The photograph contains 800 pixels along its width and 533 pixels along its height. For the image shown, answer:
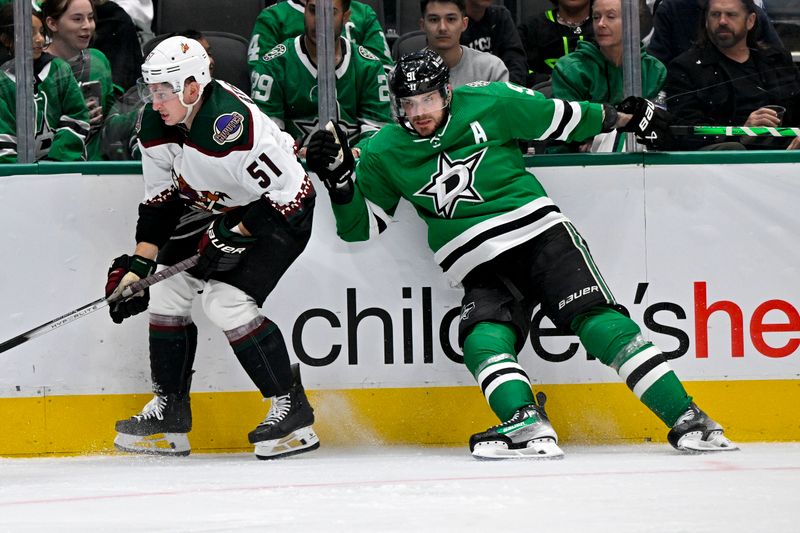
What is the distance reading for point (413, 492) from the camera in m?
2.94

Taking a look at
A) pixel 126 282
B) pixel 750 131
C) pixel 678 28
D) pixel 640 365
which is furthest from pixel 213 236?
pixel 750 131

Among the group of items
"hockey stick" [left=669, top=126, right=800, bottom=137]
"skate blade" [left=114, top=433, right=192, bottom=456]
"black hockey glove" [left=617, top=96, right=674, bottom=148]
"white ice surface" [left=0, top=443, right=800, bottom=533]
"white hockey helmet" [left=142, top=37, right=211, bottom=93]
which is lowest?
"skate blade" [left=114, top=433, right=192, bottom=456]

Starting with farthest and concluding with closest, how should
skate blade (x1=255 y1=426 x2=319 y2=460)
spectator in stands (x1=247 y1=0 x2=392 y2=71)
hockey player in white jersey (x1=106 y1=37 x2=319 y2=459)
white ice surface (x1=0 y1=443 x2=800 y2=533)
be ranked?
spectator in stands (x1=247 y1=0 x2=392 y2=71)
skate blade (x1=255 y1=426 x2=319 y2=460)
hockey player in white jersey (x1=106 y1=37 x2=319 y2=459)
white ice surface (x1=0 y1=443 x2=800 y2=533)

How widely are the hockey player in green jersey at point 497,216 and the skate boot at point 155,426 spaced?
709mm

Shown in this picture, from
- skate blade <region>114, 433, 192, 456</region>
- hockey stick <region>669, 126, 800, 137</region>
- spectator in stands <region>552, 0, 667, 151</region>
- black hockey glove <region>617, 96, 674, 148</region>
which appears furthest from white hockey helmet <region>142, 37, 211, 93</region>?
hockey stick <region>669, 126, 800, 137</region>

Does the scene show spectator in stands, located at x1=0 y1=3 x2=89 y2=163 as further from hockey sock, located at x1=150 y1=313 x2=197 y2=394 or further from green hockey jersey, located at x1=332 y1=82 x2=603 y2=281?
green hockey jersey, located at x1=332 y1=82 x2=603 y2=281

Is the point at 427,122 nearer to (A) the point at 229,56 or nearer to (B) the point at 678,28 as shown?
(A) the point at 229,56

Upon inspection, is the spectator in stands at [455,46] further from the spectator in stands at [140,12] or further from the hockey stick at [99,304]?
the hockey stick at [99,304]

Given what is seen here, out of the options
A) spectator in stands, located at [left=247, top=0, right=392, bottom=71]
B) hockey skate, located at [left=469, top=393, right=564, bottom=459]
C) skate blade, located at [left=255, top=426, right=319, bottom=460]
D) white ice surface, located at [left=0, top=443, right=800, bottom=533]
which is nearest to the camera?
white ice surface, located at [left=0, top=443, right=800, bottom=533]

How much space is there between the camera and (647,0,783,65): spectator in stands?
12.9 feet

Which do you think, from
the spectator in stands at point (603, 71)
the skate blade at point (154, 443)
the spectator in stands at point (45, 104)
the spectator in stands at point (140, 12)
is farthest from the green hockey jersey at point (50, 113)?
the spectator in stands at point (603, 71)

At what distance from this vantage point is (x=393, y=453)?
12.4ft

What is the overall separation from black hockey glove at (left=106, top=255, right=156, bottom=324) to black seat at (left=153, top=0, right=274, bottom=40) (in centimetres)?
72

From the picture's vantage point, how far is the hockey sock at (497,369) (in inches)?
138
